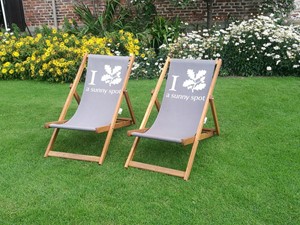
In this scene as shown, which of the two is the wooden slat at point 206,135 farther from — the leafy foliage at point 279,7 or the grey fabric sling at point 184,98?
the leafy foliage at point 279,7

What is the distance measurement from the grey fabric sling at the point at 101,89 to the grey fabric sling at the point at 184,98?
0.55 metres

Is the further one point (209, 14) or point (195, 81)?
point (209, 14)

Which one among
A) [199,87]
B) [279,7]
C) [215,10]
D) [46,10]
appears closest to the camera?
[199,87]

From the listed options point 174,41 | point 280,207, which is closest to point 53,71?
point 174,41

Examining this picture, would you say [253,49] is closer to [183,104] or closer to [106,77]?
[183,104]

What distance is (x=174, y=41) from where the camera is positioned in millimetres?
7328

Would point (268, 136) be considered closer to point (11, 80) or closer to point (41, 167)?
point (41, 167)

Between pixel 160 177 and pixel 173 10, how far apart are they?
21.8 ft

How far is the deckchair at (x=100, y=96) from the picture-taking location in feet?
12.8

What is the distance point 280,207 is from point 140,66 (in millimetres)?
4806

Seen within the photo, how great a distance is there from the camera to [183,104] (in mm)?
3951

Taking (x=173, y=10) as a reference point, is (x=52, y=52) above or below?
below

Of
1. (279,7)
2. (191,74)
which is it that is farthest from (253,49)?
(191,74)

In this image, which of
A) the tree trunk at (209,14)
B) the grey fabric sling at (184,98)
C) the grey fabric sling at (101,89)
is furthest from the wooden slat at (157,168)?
the tree trunk at (209,14)
